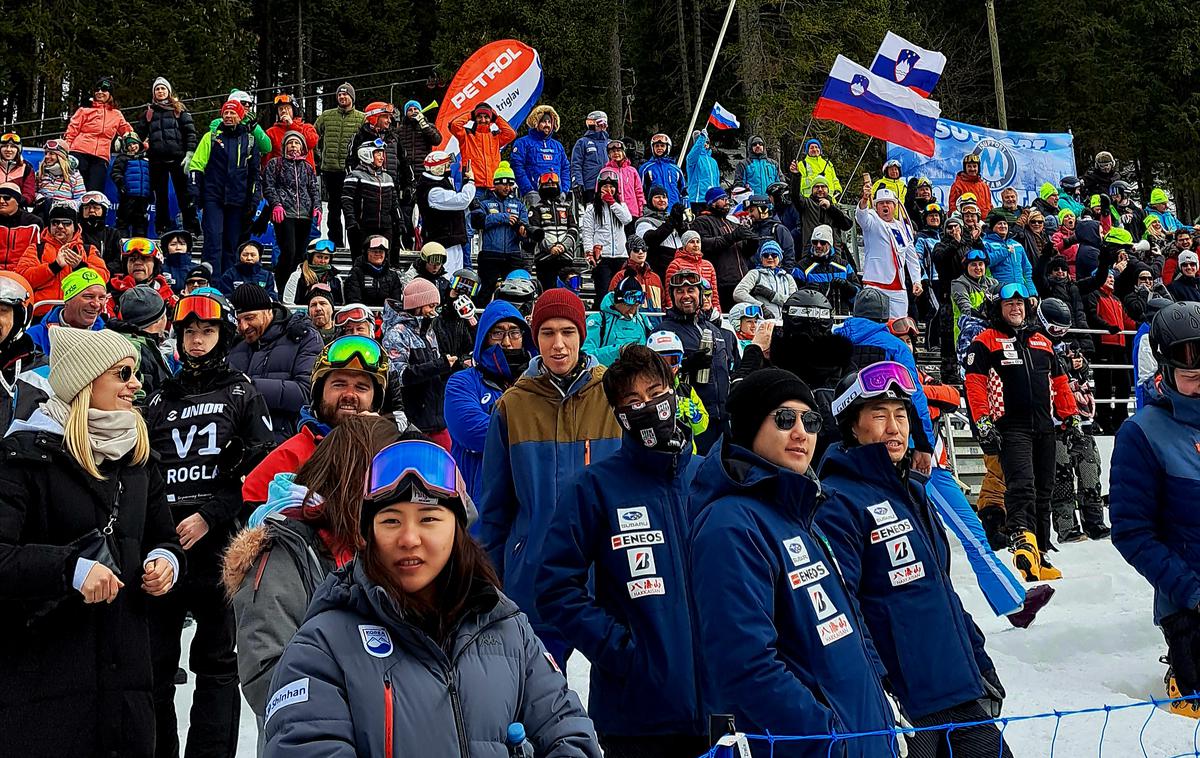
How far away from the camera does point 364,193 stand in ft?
42.5

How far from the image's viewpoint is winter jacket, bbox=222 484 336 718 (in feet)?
9.71

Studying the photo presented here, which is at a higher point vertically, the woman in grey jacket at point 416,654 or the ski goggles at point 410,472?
the ski goggles at point 410,472

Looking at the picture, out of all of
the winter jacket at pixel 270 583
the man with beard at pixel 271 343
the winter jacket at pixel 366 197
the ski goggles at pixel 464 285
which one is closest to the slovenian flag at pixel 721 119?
the winter jacket at pixel 366 197

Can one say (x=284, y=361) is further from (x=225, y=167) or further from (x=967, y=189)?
(x=967, y=189)

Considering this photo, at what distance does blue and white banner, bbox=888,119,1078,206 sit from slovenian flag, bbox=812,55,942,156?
202 inches

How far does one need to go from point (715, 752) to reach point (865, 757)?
0.52 meters

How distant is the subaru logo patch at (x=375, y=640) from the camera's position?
7.57ft

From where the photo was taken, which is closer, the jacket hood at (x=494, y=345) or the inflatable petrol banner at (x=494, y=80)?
the jacket hood at (x=494, y=345)

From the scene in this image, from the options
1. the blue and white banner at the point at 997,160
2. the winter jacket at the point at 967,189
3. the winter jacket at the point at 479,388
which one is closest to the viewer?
the winter jacket at the point at 479,388

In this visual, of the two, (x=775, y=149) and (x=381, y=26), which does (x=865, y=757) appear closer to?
(x=775, y=149)

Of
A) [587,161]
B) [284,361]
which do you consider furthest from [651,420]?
[587,161]

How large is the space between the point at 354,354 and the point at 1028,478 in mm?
6311

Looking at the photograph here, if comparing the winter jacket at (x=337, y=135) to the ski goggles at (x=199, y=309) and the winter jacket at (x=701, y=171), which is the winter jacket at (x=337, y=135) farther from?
the ski goggles at (x=199, y=309)

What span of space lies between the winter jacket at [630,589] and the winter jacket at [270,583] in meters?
0.81
